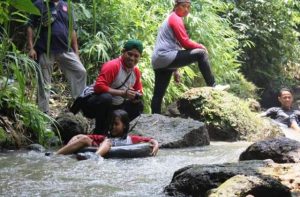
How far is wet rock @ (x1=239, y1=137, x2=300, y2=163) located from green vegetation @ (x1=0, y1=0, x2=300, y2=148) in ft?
6.65

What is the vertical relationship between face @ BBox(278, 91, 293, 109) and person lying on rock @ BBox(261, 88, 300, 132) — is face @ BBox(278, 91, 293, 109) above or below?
above

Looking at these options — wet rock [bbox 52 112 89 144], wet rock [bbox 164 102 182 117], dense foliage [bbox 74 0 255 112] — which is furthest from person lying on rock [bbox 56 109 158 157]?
dense foliage [bbox 74 0 255 112]

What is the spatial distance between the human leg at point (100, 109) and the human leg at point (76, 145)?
1.71 ft

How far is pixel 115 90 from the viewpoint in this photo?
548 centimetres

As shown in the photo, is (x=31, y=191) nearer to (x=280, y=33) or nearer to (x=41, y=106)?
(x=41, y=106)

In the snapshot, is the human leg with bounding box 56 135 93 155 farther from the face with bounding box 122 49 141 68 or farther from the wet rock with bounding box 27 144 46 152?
the face with bounding box 122 49 141 68

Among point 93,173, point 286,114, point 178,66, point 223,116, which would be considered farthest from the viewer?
point 286,114

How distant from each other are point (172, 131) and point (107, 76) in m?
1.10

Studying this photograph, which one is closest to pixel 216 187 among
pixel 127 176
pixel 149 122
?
pixel 127 176

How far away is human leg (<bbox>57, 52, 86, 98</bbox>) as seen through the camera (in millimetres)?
6094

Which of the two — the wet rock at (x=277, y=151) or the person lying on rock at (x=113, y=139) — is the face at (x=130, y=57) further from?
the wet rock at (x=277, y=151)

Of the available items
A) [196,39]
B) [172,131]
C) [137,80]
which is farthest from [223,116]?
[196,39]

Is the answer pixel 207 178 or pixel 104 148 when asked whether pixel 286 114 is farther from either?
pixel 207 178

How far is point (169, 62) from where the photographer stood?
21.2 ft
